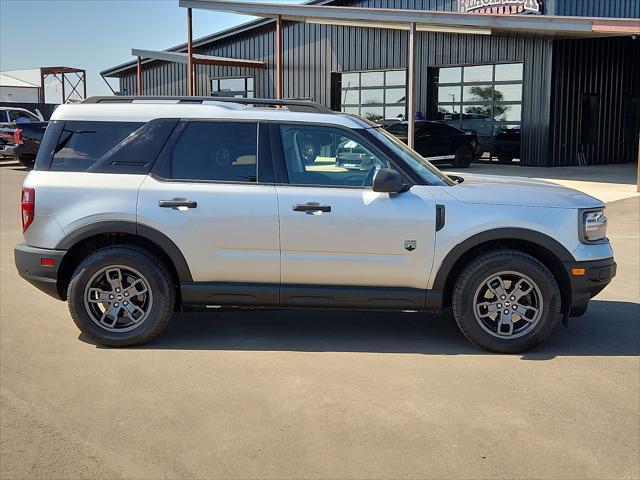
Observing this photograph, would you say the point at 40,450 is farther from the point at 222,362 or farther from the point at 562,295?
the point at 562,295

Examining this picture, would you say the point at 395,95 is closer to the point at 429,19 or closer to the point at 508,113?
the point at 508,113

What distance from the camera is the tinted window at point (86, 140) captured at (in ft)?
18.6

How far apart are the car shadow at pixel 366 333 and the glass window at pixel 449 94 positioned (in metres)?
19.4

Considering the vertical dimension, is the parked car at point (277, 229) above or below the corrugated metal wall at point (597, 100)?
below

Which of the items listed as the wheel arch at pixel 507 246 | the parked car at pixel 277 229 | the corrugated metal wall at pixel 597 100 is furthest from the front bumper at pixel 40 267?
the corrugated metal wall at pixel 597 100

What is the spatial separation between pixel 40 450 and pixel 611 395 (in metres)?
3.39

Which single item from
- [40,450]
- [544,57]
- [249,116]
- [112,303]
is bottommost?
[40,450]

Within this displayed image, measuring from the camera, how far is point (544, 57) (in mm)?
22766

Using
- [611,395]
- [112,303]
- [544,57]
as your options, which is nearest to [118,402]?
[112,303]

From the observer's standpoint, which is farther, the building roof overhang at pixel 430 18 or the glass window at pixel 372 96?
the glass window at pixel 372 96

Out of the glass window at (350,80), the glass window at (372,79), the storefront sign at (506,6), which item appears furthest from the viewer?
the glass window at (350,80)

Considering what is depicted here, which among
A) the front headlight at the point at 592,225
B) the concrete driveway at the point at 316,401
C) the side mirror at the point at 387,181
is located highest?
the side mirror at the point at 387,181

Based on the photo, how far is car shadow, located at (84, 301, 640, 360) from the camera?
5660 millimetres

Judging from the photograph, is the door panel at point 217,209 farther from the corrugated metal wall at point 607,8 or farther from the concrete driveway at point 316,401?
the corrugated metal wall at point 607,8
